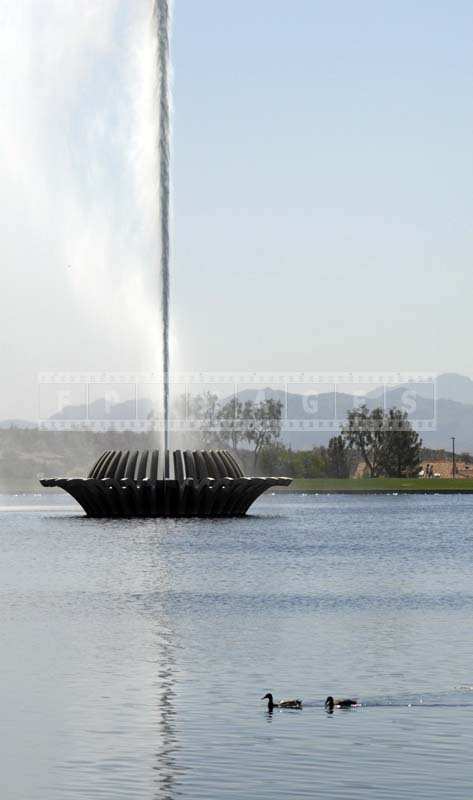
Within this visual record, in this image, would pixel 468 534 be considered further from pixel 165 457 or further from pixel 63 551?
pixel 63 551

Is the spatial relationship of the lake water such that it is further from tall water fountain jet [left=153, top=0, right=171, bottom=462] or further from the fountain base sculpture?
the fountain base sculpture

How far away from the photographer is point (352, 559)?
278 ft

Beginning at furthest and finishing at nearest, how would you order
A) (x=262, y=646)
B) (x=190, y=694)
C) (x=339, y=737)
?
(x=262, y=646) < (x=190, y=694) < (x=339, y=737)

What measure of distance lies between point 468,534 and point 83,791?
10271 cm

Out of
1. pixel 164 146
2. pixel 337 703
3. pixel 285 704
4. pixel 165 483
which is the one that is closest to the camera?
pixel 285 704

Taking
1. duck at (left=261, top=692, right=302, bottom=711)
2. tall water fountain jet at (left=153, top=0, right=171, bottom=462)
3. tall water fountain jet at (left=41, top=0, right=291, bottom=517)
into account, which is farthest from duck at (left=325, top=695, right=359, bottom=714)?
tall water fountain jet at (left=41, top=0, right=291, bottom=517)

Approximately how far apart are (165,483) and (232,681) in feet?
284

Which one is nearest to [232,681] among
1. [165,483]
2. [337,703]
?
[337,703]

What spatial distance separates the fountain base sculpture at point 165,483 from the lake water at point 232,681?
4415cm

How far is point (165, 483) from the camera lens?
120 meters

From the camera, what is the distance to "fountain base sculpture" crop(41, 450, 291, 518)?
393 feet

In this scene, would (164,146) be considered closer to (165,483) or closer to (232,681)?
(165,483)

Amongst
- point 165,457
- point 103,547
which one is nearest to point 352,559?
point 103,547

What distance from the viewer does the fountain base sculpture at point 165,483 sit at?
11988 cm
